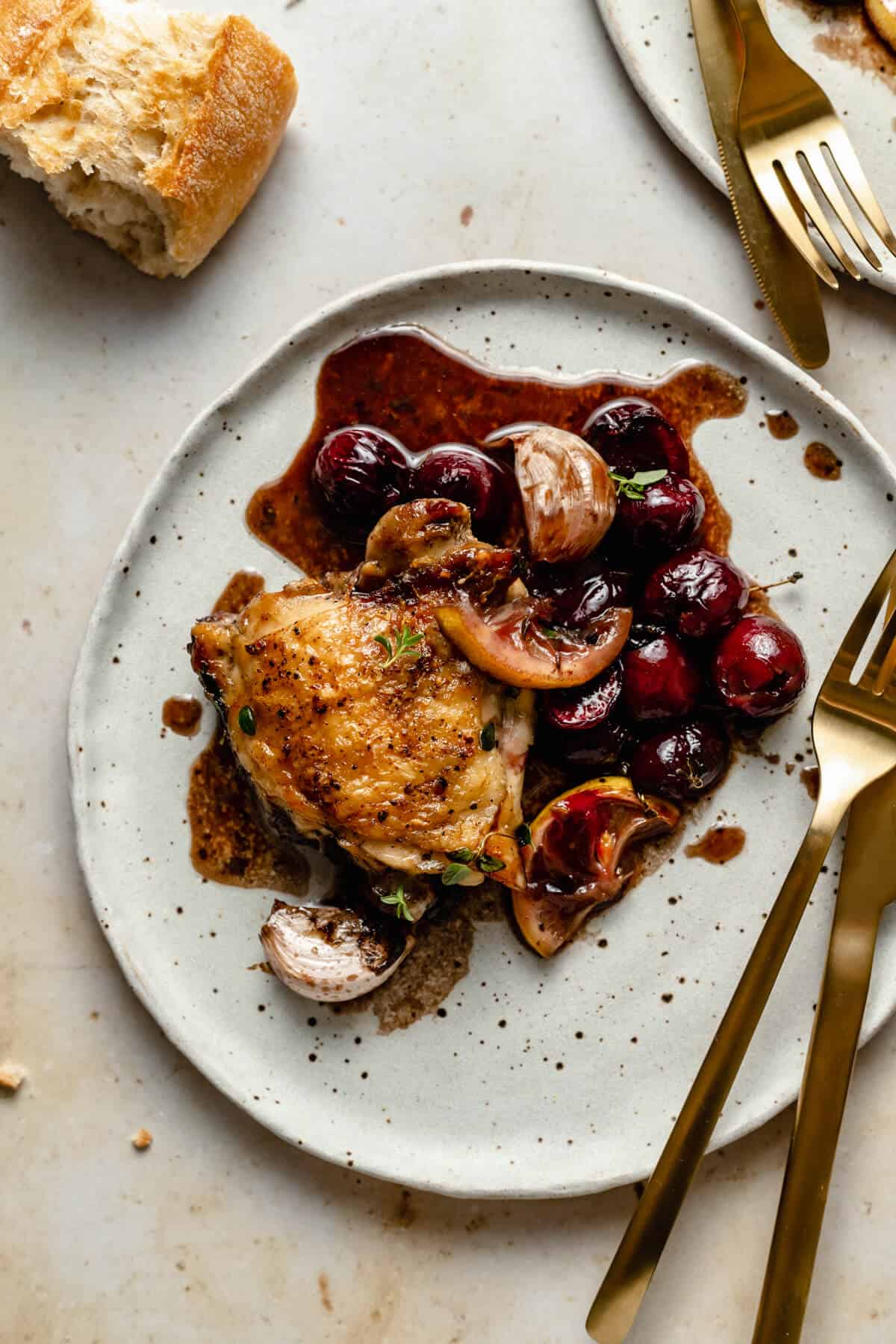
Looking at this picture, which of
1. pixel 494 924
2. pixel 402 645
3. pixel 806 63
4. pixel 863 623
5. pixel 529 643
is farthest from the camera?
pixel 806 63

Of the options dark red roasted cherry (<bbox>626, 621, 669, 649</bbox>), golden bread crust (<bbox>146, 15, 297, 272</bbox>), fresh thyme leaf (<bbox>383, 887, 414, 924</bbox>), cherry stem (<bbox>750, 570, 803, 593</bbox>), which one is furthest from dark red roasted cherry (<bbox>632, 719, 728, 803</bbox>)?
golden bread crust (<bbox>146, 15, 297, 272</bbox>)

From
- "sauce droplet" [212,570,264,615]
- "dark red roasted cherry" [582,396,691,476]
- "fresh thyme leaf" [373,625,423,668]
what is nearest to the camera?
"fresh thyme leaf" [373,625,423,668]

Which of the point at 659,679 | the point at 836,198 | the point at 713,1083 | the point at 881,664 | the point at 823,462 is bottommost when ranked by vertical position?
the point at 713,1083

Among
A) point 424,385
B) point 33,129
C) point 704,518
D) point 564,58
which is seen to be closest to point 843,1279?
point 704,518

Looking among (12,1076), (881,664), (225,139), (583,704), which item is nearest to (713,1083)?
(583,704)

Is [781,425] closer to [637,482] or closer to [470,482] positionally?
[637,482]

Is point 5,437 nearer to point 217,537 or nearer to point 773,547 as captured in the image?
point 217,537

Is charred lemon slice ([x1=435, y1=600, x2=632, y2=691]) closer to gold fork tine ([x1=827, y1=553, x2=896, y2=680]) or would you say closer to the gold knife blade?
gold fork tine ([x1=827, y1=553, x2=896, y2=680])
